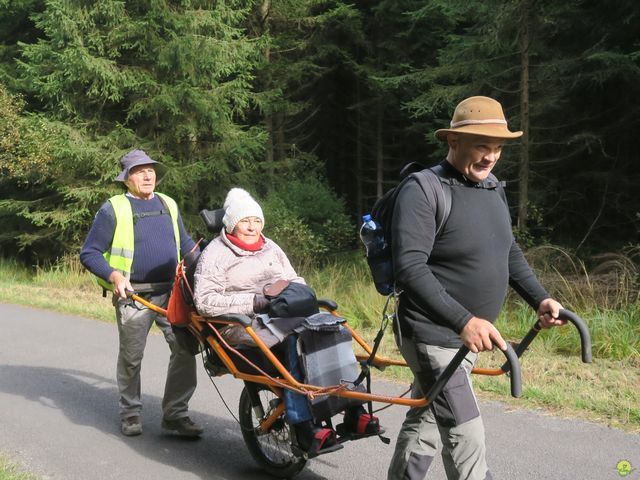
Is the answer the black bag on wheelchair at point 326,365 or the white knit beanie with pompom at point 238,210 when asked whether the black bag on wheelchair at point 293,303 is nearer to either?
the black bag on wheelchair at point 326,365

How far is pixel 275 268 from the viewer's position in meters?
4.67

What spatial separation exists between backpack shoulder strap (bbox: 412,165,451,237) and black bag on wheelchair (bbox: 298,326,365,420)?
3.72ft

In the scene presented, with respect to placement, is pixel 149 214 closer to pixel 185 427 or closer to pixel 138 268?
pixel 138 268

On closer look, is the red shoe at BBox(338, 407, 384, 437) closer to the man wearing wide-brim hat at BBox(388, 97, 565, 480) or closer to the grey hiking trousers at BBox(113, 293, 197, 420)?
the man wearing wide-brim hat at BBox(388, 97, 565, 480)

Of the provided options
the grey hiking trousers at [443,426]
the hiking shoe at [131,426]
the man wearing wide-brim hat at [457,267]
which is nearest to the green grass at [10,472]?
the hiking shoe at [131,426]

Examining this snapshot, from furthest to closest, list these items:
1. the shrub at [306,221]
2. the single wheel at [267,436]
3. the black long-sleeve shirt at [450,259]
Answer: the shrub at [306,221], the single wheel at [267,436], the black long-sleeve shirt at [450,259]

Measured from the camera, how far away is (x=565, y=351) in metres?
7.44

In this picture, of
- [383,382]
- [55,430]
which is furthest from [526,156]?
[55,430]

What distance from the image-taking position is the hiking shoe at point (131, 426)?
215 inches

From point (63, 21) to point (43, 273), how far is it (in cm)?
618

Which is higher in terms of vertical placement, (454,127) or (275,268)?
(454,127)

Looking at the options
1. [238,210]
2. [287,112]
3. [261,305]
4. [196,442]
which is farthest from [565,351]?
[287,112]

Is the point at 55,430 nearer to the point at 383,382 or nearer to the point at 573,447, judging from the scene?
the point at 383,382

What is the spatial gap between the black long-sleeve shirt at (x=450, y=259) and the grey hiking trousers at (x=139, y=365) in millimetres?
2640
